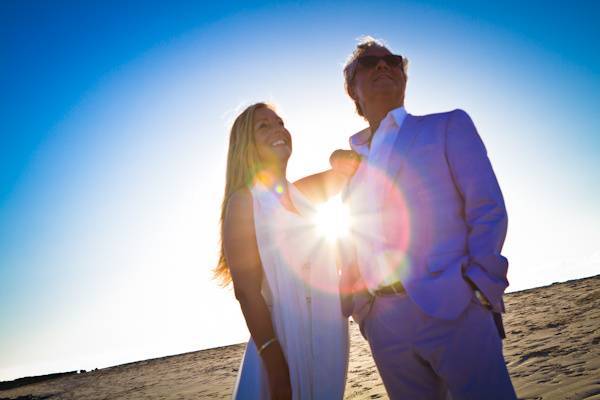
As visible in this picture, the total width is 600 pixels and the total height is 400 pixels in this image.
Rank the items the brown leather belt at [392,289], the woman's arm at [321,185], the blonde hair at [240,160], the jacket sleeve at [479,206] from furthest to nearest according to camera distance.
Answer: the woman's arm at [321,185] < the blonde hair at [240,160] < the brown leather belt at [392,289] < the jacket sleeve at [479,206]

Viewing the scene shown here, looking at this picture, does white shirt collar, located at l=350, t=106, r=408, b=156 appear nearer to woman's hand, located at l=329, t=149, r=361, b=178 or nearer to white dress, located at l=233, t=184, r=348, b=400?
woman's hand, located at l=329, t=149, r=361, b=178

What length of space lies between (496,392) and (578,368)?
3.44m

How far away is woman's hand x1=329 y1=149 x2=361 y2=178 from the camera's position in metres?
2.46

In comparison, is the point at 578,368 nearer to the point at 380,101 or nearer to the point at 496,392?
the point at 496,392

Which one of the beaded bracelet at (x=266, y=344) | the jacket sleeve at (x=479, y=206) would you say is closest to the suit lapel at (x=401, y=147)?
the jacket sleeve at (x=479, y=206)

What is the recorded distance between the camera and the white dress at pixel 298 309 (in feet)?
7.63

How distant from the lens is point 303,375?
230 cm

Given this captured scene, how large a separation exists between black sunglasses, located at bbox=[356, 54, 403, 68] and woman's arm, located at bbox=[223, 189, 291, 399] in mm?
1154

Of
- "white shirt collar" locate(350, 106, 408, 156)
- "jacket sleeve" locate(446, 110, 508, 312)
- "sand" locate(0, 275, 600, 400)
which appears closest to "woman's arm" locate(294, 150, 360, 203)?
"white shirt collar" locate(350, 106, 408, 156)

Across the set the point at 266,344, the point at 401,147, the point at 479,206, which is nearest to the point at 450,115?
the point at 401,147

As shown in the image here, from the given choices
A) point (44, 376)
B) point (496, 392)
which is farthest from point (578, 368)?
point (44, 376)

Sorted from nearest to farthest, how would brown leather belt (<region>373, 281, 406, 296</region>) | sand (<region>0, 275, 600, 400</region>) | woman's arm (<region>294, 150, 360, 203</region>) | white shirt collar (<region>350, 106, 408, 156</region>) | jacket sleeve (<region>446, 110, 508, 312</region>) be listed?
1. jacket sleeve (<region>446, 110, 508, 312</region>)
2. brown leather belt (<region>373, 281, 406, 296</region>)
3. white shirt collar (<region>350, 106, 408, 156</region>)
4. woman's arm (<region>294, 150, 360, 203</region>)
5. sand (<region>0, 275, 600, 400</region>)

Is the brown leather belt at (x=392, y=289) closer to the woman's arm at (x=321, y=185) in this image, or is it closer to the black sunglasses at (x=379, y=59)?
the woman's arm at (x=321, y=185)

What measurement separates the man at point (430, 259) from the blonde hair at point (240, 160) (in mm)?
786
